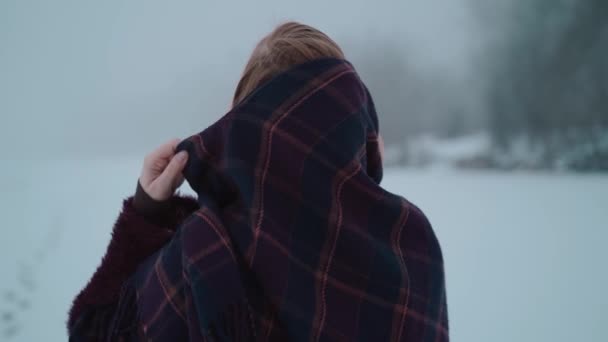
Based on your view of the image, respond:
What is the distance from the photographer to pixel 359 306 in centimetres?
56

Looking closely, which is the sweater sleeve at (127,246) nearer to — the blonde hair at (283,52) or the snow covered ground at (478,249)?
the blonde hair at (283,52)

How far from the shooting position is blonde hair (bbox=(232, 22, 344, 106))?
59 cm

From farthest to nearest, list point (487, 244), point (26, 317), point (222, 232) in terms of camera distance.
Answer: point (487, 244) → point (26, 317) → point (222, 232)

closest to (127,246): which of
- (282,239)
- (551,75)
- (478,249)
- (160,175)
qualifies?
(160,175)

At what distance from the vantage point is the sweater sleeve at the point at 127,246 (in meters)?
0.58

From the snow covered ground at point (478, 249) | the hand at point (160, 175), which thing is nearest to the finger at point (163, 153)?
the hand at point (160, 175)

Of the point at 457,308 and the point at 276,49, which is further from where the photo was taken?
the point at 457,308

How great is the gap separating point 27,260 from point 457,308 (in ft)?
7.59

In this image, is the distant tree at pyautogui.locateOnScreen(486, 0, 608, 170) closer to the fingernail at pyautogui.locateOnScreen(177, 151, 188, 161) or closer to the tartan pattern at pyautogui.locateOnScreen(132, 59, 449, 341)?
the tartan pattern at pyautogui.locateOnScreen(132, 59, 449, 341)

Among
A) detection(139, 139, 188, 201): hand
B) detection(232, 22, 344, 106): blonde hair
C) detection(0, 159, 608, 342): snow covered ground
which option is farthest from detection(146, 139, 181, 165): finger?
detection(0, 159, 608, 342): snow covered ground

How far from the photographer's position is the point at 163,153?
613 millimetres

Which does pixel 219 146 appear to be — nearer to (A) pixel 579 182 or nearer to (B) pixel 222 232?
(B) pixel 222 232

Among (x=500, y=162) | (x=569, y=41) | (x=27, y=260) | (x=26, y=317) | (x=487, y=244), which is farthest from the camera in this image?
(x=500, y=162)

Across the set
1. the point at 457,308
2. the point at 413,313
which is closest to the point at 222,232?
the point at 413,313
